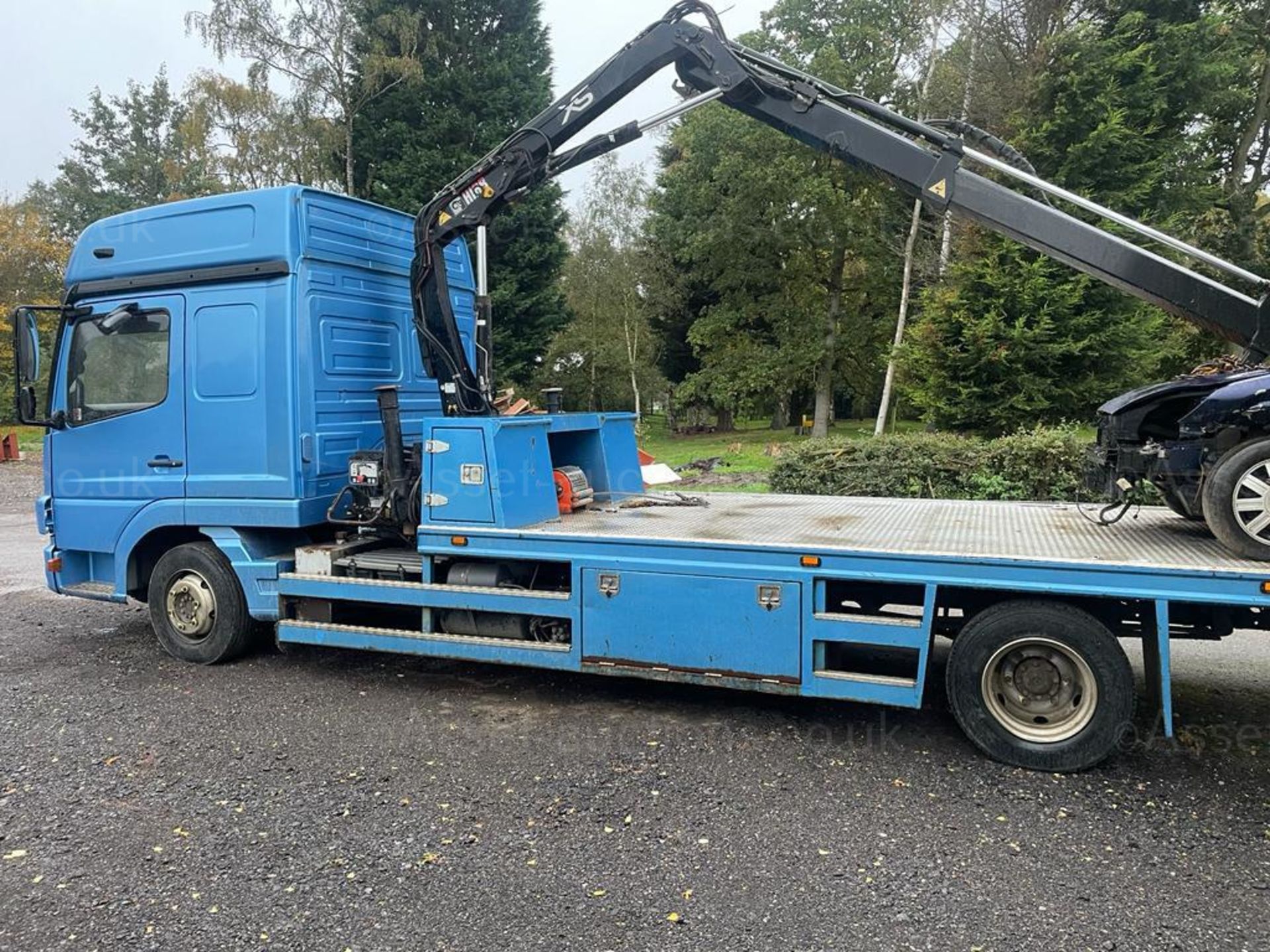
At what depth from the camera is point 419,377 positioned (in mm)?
6508

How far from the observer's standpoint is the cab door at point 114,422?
574 centimetres

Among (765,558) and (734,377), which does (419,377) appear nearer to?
(765,558)

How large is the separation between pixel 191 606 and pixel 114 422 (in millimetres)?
1417

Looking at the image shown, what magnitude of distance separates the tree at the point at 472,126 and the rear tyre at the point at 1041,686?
19.7m

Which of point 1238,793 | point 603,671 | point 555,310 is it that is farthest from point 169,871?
point 555,310

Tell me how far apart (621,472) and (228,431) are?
9.23 ft

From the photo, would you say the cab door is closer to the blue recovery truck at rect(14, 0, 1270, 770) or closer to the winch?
the blue recovery truck at rect(14, 0, 1270, 770)

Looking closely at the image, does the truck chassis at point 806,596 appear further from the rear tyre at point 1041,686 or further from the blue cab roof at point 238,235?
the blue cab roof at point 238,235

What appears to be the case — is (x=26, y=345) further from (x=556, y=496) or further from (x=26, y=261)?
(x=26, y=261)

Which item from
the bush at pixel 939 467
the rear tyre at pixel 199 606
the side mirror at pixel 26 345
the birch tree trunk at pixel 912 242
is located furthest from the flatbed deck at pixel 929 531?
the birch tree trunk at pixel 912 242

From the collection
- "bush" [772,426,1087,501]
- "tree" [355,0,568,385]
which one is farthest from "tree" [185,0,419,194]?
"bush" [772,426,1087,501]

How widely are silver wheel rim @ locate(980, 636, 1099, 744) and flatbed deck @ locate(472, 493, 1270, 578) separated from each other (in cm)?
48

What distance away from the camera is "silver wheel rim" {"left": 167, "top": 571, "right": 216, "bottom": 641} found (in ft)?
19.0

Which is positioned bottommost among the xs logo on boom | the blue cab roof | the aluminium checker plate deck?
the aluminium checker plate deck
